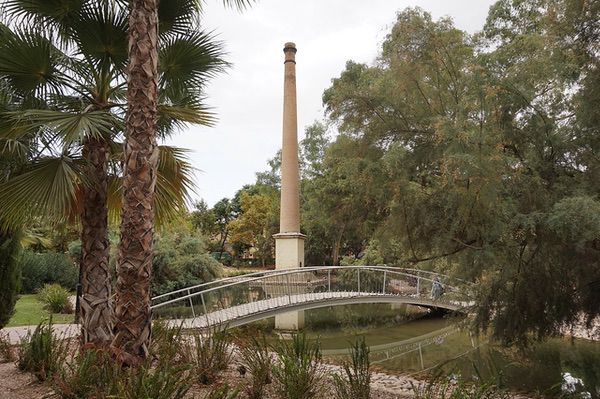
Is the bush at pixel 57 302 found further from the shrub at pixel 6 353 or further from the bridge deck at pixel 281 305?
the shrub at pixel 6 353

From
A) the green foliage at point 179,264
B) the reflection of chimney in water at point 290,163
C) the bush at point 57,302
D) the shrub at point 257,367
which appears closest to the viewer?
the shrub at point 257,367

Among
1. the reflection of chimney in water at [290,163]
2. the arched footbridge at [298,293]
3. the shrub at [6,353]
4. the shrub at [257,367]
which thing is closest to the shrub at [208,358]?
the shrub at [257,367]

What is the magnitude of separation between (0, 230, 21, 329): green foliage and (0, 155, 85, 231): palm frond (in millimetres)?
2670

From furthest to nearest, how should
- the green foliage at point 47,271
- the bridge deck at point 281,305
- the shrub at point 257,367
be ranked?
the green foliage at point 47,271 → the bridge deck at point 281,305 → the shrub at point 257,367

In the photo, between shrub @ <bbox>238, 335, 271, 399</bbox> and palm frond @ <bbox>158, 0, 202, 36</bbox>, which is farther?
palm frond @ <bbox>158, 0, 202, 36</bbox>

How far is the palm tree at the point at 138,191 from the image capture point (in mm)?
4566

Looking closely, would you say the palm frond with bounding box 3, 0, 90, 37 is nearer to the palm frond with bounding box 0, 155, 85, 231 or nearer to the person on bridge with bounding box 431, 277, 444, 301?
the palm frond with bounding box 0, 155, 85, 231

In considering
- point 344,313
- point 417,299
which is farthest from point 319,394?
point 344,313

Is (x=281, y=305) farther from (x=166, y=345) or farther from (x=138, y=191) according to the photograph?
(x=138, y=191)

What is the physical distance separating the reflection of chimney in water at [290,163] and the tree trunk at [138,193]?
57.2 ft

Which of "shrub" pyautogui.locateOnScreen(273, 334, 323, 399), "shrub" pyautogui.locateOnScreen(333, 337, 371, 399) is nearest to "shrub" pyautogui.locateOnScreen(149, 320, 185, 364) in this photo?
"shrub" pyautogui.locateOnScreen(273, 334, 323, 399)

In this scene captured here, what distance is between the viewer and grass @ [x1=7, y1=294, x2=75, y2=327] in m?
12.0

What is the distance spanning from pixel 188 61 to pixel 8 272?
4.73 metres

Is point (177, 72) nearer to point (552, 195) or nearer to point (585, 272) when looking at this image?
point (552, 195)
